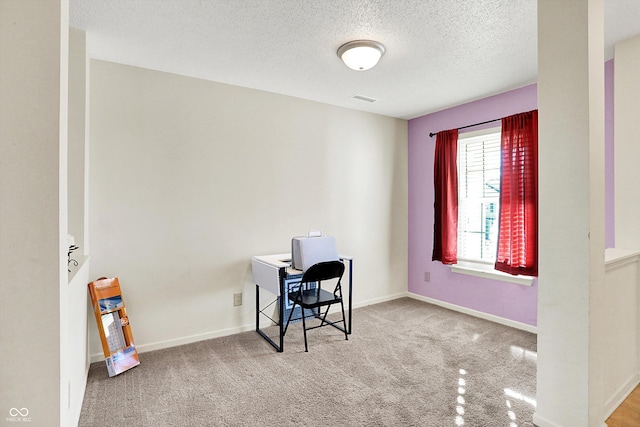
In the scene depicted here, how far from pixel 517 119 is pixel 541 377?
8.25 ft

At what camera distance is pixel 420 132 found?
4516 millimetres

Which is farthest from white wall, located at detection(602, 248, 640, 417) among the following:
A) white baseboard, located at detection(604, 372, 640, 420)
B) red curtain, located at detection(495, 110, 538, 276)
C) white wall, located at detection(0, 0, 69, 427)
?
white wall, located at detection(0, 0, 69, 427)

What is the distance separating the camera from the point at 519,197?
10.9ft

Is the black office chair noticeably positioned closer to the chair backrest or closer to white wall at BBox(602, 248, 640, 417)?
the chair backrest

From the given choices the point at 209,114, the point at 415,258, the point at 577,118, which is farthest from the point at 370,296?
the point at 577,118

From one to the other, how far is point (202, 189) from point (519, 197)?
3133 mm

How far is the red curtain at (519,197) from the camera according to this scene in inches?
126

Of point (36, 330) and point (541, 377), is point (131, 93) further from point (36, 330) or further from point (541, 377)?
point (541, 377)

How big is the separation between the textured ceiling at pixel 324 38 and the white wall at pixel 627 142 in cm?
15

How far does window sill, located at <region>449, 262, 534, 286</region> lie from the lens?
11.1ft

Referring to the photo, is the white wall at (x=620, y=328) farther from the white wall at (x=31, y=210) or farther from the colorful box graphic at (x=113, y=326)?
the colorful box graphic at (x=113, y=326)

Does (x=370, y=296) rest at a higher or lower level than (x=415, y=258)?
lower

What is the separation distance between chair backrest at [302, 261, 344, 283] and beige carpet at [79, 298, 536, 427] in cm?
65

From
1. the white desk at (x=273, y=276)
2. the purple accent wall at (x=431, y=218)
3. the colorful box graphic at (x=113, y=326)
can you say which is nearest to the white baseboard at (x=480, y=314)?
the purple accent wall at (x=431, y=218)
